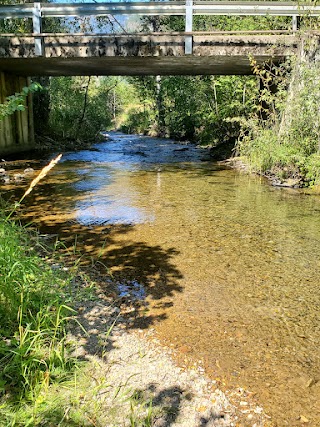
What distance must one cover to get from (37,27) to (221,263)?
8.46 metres

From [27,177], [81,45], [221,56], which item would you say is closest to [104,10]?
[81,45]

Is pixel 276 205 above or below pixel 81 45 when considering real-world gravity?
below

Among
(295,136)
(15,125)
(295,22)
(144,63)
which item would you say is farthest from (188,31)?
(15,125)

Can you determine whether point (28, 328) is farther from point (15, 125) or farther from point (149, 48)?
point (15, 125)

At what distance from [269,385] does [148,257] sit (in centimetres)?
227

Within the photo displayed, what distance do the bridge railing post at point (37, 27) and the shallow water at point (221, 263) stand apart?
3.55 meters

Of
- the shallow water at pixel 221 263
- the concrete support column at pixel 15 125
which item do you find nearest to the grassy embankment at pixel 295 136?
the shallow water at pixel 221 263

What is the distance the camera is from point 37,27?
381 inches

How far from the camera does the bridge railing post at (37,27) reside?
9539 millimetres

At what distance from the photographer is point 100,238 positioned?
505 cm

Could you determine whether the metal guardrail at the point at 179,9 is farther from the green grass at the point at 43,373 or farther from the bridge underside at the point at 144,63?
the green grass at the point at 43,373

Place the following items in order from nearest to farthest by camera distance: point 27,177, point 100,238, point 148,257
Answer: point 148,257, point 100,238, point 27,177

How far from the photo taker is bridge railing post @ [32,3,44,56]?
376 inches

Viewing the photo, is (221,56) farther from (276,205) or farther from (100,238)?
(100,238)
